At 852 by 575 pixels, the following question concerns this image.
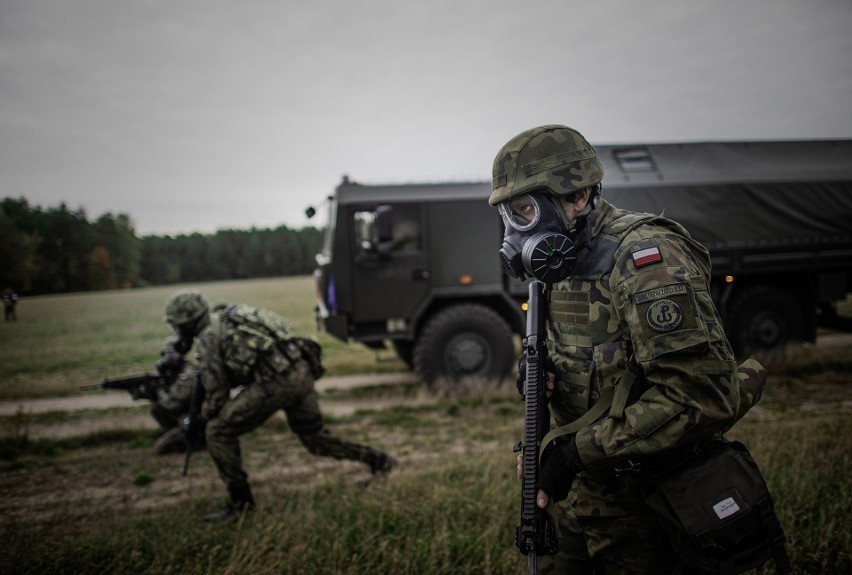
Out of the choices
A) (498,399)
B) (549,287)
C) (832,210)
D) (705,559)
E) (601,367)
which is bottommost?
(498,399)

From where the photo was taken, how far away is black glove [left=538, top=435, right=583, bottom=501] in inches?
62.5

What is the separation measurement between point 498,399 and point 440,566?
415 centimetres

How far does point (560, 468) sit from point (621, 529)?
0.43 m

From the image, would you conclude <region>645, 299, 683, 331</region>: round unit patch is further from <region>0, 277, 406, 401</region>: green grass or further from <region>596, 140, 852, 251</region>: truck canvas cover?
<region>596, 140, 852, 251</region>: truck canvas cover

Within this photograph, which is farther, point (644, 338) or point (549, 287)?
point (549, 287)

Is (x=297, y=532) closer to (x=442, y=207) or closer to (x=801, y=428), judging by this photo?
(x=801, y=428)

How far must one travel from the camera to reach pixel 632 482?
5.83 ft

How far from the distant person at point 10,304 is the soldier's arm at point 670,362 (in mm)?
8521

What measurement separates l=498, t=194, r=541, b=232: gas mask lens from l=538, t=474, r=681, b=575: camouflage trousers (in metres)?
0.96

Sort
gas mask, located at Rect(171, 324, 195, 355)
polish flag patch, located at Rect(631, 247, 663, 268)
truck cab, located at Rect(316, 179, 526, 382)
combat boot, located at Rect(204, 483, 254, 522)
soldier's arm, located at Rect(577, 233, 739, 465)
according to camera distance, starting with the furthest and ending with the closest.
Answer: truck cab, located at Rect(316, 179, 526, 382) → gas mask, located at Rect(171, 324, 195, 355) → combat boot, located at Rect(204, 483, 254, 522) → polish flag patch, located at Rect(631, 247, 663, 268) → soldier's arm, located at Rect(577, 233, 739, 465)

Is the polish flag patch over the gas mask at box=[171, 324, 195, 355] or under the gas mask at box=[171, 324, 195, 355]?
over

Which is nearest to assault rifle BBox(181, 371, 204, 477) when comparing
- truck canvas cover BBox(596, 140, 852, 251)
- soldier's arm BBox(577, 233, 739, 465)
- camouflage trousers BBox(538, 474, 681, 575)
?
camouflage trousers BBox(538, 474, 681, 575)

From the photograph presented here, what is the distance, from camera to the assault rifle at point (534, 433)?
1.69m

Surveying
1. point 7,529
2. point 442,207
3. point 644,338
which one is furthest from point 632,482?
point 442,207
